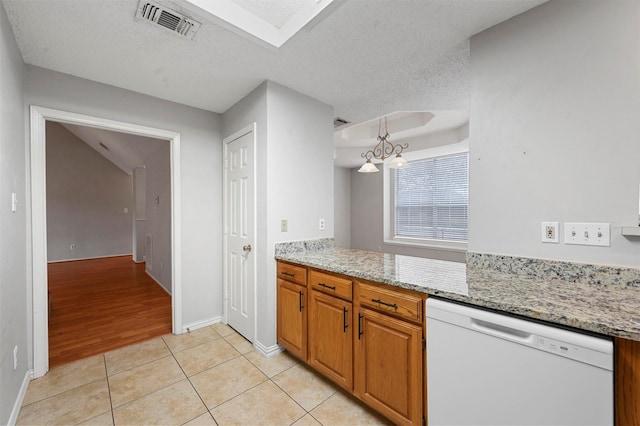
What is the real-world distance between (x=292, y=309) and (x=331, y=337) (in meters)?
0.46

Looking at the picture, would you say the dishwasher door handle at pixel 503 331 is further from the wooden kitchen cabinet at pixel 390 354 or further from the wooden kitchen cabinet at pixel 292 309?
the wooden kitchen cabinet at pixel 292 309

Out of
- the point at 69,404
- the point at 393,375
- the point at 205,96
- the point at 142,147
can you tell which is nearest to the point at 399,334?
the point at 393,375

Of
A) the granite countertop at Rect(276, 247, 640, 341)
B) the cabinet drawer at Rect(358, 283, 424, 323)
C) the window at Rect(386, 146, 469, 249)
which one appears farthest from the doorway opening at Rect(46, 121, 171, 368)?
the window at Rect(386, 146, 469, 249)

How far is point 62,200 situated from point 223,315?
675 centimetres

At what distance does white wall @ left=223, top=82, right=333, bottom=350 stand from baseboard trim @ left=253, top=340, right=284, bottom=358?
0.05 ft

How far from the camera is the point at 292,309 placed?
2189 mm

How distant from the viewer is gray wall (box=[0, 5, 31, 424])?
1438 millimetres

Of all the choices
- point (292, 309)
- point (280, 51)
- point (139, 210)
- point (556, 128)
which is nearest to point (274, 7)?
point (280, 51)

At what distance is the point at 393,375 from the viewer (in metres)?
1.48

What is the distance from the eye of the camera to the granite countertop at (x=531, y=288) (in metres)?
0.94

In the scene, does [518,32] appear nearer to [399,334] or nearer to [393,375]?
[399,334]

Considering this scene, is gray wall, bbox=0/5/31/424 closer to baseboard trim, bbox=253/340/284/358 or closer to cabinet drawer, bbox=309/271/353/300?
baseboard trim, bbox=253/340/284/358

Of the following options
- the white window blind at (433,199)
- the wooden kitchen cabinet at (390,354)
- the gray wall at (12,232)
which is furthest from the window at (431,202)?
the gray wall at (12,232)

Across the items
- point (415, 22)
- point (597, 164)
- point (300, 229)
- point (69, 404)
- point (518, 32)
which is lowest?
point (69, 404)
